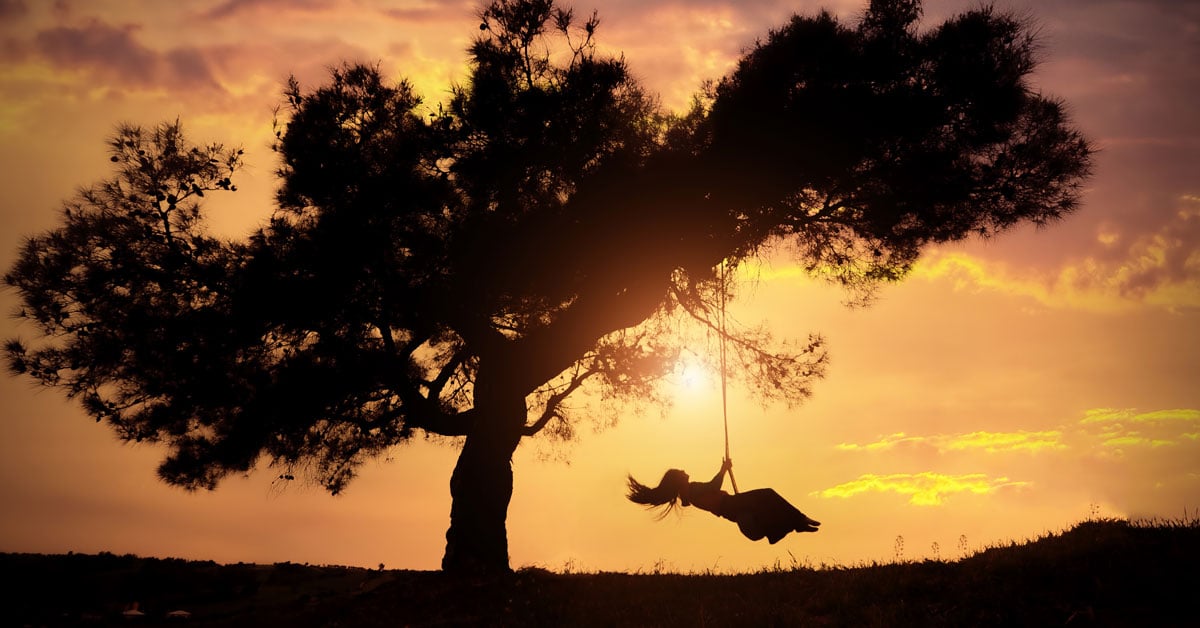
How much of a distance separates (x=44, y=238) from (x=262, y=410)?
208 inches

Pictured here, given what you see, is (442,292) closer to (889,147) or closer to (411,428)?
(411,428)

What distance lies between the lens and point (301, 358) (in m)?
15.9

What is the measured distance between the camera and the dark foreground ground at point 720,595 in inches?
388

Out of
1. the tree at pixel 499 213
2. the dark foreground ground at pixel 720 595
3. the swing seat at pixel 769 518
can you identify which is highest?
the tree at pixel 499 213

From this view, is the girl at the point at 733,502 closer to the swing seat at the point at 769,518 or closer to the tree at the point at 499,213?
the swing seat at the point at 769,518

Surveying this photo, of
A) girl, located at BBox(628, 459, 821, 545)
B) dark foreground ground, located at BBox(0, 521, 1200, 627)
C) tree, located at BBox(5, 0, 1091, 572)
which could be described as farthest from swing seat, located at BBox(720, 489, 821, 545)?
tree, located at BBox(5, 0, 1091, 572)

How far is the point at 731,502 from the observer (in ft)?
43.2

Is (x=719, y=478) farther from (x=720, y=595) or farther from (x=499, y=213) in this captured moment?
(x=499, y=213)

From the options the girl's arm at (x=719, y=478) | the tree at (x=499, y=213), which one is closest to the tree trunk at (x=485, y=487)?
the tree at (x=499, y=213)

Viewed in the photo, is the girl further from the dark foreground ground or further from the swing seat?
the dark foreground ground

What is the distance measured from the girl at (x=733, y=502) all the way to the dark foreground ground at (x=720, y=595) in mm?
713

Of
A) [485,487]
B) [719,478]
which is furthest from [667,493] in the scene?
[485,487]

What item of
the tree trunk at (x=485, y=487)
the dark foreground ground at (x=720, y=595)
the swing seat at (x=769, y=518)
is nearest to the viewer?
the dark foreground ground at (x=720, y=595)

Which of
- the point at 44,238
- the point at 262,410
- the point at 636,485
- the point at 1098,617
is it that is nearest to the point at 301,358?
the point at 262,410
